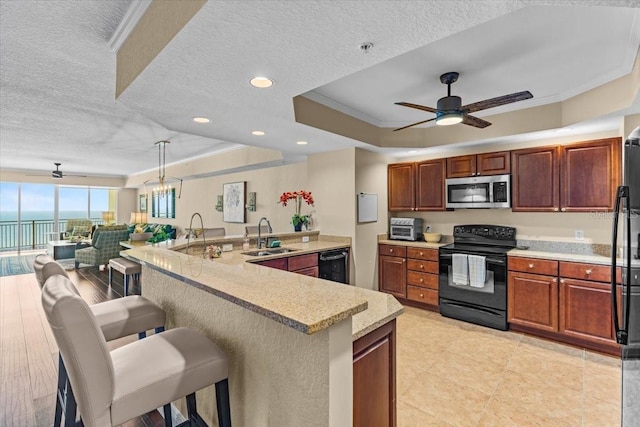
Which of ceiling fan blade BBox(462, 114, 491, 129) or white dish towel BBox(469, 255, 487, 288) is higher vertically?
ceiling fan blade BBox(462, 114, 491, 129)

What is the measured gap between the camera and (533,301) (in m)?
3.25

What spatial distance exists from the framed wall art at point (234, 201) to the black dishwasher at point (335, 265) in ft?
10.2

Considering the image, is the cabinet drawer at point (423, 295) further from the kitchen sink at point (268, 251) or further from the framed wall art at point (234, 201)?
the framed wall art at point (234, 201)

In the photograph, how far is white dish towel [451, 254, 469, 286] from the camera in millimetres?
3635

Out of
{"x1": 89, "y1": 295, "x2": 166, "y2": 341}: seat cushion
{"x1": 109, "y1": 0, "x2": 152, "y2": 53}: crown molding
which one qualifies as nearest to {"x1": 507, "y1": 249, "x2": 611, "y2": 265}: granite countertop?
{"x1": 89, "y1": 295, "x2": 166, "y2": 341}: seat cushion

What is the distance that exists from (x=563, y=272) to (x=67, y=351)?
3.93m

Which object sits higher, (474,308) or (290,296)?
(290,296)

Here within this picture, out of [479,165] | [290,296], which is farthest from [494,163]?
[290,296]

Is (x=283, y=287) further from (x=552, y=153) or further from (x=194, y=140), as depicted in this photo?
(x=194, y=140)

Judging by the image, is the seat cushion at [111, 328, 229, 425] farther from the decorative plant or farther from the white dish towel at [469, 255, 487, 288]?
the decorative plant

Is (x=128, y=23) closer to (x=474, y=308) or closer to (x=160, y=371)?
(x=160, y=371)

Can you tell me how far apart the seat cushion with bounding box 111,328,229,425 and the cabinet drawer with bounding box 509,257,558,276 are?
3.30 m

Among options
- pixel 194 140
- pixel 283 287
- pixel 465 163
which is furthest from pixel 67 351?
pixel 194 140

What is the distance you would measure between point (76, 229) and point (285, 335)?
1084 cm
